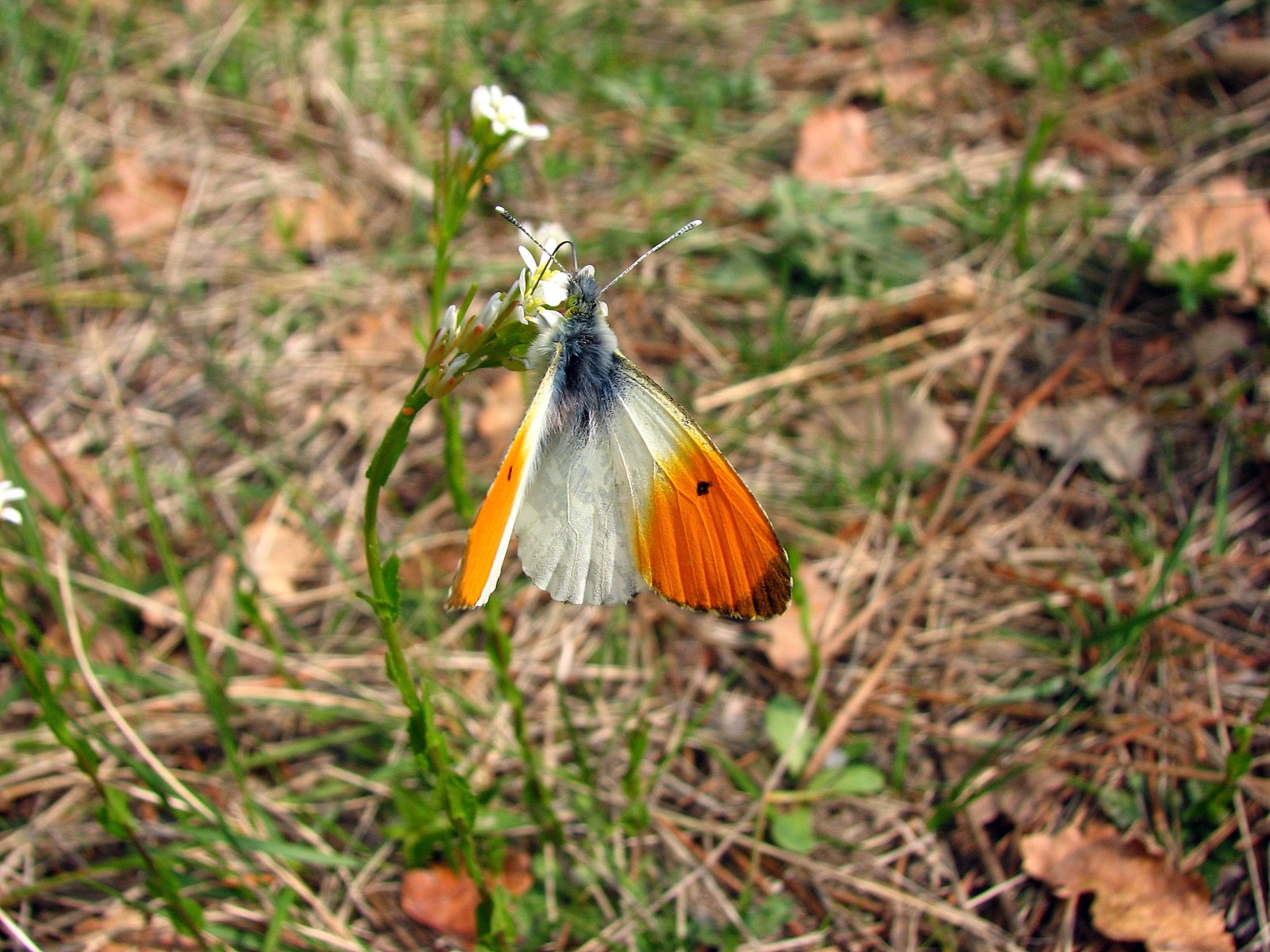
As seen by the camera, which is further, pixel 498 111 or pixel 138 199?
pixel 138 199

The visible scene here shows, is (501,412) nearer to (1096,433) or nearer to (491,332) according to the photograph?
(491,332)

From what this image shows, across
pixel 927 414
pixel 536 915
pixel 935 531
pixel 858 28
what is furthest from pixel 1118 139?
pixel 536 915

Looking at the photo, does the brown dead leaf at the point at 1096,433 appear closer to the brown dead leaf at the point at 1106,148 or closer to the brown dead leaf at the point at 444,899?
the brown dead leaf at the point at 1106,148

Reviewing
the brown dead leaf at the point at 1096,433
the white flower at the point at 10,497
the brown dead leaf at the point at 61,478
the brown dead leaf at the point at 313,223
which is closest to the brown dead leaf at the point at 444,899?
the white flower at the point at 10,497

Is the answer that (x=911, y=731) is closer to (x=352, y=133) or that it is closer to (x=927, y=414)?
(x=927, y=414)

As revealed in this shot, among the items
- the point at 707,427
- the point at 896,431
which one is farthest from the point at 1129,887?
the point at 707,427

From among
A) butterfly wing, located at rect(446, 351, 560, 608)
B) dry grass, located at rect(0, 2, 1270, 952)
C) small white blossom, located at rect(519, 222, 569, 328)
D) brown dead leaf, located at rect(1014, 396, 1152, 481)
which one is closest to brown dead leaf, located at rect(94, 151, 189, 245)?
dry grass, located at rect(0, 2, 1270, 952)
